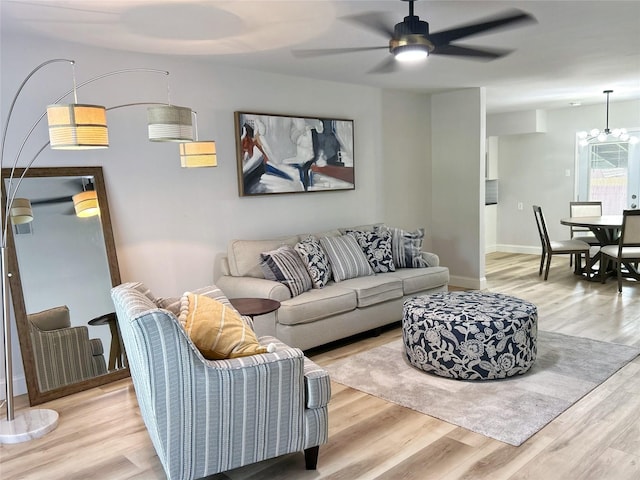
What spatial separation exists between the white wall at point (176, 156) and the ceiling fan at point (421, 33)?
3.19 feet

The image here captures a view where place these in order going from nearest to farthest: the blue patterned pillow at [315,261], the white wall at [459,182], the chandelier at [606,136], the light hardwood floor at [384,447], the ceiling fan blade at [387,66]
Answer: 1. the light hardwood floor at [384,447]
2. the ceiling fan blade at [387,66]
3. the blue patterned pillow at [315,261]
4. the white wall at [459,182]
5. the chandelier at [606,136]

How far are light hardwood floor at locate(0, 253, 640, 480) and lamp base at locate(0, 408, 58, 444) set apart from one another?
0.16ft

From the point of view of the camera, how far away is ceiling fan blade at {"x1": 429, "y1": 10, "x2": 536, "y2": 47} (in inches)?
113

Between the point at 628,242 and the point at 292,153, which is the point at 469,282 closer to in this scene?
the point at 628,242

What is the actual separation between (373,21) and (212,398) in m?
2.43

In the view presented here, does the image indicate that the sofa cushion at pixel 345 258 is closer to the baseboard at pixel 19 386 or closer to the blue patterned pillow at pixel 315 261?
the blue patterned pillow at pixel 315 261

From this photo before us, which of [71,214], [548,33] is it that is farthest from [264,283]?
[548,33]

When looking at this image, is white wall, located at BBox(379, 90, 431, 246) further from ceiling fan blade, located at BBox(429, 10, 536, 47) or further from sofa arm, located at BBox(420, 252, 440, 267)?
ceiling fan blade, located at BBox(429, 10, 536, 47)

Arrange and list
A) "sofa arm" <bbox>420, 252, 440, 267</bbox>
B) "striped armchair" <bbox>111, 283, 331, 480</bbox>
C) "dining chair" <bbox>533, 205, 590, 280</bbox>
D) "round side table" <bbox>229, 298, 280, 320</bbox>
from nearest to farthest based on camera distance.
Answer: "striped armchair" <bbox>111, 283, 331, 480</bbox> < "round side table" <bbox>229, 298, 280, 320</bbox> < "sofa arm" <bbox>420, 252, 440, 267</bbox> < "dining chair" <bbox>533, 205, 590, 280</bbox>

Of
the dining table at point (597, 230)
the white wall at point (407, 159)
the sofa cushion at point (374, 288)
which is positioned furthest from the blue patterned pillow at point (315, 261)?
the dining table at point (597, 230)

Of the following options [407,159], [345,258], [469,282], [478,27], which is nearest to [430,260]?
[345,258]

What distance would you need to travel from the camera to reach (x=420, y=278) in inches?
195

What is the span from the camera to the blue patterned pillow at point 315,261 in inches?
174

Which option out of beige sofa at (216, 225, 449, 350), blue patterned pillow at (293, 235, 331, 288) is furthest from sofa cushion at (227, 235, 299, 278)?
blue patterned pillow at (293, 235, 331, 288)
